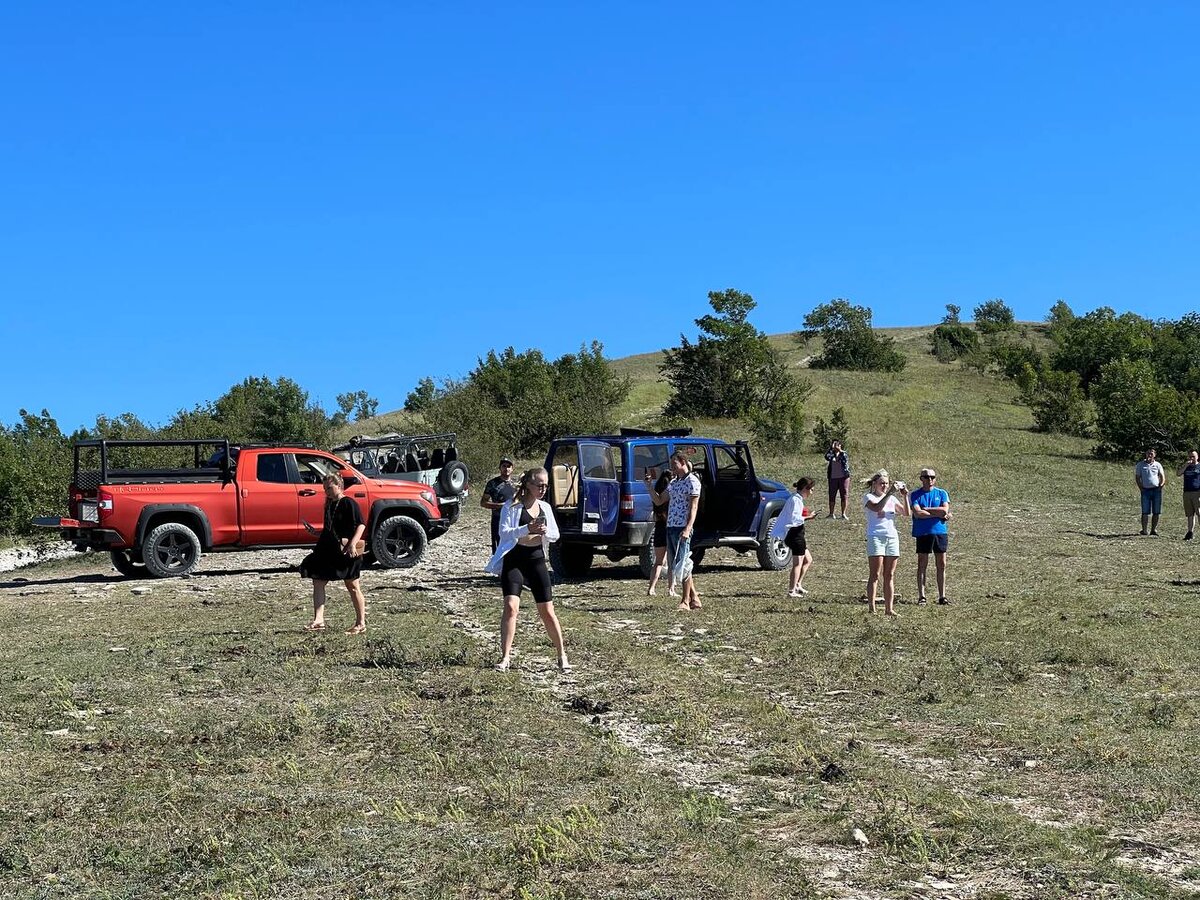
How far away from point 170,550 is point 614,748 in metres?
12.3

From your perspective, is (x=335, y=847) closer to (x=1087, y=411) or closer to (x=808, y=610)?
(x=808, y=610)

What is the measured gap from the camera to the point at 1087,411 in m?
58.2

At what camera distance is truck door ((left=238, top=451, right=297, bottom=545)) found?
62.1 feet

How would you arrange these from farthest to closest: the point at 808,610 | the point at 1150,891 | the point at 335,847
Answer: the point at 808,610 → the point at 335,847 → the point at 1150,891

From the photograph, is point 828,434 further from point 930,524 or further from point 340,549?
point 340,549

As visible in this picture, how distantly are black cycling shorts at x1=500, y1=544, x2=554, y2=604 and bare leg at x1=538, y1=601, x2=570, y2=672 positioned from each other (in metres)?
0.06

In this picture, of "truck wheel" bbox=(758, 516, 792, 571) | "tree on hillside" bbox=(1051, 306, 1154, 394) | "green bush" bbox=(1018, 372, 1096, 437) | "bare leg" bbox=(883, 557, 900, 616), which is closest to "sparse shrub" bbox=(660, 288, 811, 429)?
"green bush" bbox=(1018, 372, 1096, 437)

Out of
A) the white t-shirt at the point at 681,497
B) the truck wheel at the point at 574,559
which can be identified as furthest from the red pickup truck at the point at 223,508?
the white t-shirt at the point at 681,497

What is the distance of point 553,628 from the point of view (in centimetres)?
1060

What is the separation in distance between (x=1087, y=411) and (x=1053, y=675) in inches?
2014

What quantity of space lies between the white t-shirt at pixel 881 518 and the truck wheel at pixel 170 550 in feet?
31.7

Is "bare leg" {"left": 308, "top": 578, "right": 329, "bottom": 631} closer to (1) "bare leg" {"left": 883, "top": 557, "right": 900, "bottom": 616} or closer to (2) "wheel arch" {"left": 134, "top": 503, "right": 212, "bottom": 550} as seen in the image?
Result: (1) "bare leg" {"left": 883, "top": 557, "right": 900, "bottom": 616}

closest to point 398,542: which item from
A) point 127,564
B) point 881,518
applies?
point 127,564

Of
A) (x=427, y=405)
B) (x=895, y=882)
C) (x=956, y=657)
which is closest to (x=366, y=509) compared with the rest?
(x=956, y=657)
